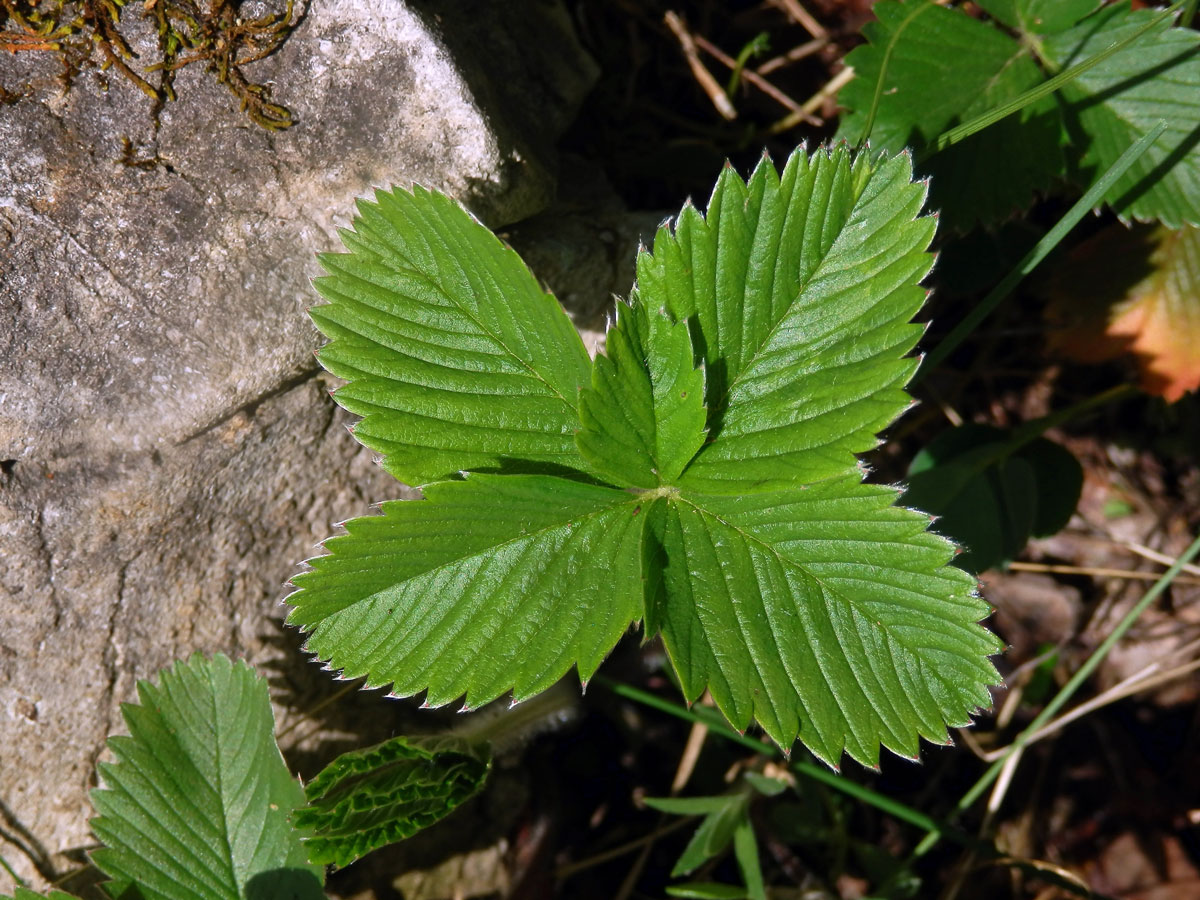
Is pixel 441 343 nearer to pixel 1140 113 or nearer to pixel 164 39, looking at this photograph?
pixel 164 39

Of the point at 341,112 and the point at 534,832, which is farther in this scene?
the point at 534,832

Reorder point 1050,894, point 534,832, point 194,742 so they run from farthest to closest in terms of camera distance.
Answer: point 1050,894
point 534,832
point 194,742

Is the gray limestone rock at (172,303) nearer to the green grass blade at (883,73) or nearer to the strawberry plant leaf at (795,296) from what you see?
the strawberry plant leaf at (795,296)

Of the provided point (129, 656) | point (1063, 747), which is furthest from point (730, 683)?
point (1063, 747)

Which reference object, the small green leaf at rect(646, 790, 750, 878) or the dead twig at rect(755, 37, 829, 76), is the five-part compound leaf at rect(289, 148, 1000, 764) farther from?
the dead twig at rect(755, 37, 829, 76)

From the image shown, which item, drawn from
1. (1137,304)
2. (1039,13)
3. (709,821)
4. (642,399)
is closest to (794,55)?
(1039,13)

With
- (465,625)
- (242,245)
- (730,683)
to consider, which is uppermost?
(242,245)

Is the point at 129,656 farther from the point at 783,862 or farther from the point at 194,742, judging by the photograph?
the point at 783,862

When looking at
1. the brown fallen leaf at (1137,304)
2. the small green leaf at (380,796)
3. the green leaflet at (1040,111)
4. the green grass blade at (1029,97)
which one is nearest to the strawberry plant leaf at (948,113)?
the green leaflet at (1040,111)
